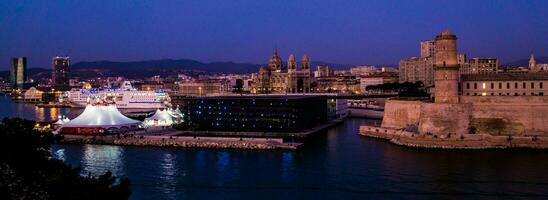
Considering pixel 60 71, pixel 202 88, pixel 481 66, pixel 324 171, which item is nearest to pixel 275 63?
pixel 202 88

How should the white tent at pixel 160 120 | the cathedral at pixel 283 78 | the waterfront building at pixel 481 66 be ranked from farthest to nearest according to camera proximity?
1. the waterfront building at pixel 481 66
2. the cathedral at pixel 283 78
3. the white tent at pixel 160 120

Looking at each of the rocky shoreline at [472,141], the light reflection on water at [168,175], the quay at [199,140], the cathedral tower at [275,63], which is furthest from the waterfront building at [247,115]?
the cathedral tower at [275,63]

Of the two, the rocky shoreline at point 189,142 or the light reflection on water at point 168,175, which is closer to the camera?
the light reflection on water at point 168,175

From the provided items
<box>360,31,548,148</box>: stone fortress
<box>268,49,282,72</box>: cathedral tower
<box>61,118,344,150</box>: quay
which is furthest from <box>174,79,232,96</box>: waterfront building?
<box>360,31,548,148</box>: stone fortress

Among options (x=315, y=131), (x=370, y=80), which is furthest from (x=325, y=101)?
(x=370, y=80)

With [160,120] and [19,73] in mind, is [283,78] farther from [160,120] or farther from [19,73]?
[19,73]

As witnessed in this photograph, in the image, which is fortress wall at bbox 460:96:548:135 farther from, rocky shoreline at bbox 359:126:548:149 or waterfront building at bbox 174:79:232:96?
waterfront building at bbox 174:79:232:96

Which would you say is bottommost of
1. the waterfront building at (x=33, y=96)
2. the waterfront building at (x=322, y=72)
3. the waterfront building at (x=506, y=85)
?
the waterfront building at (x=506, y=85)

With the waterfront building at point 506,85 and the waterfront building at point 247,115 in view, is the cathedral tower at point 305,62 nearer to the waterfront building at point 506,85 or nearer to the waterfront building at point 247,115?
the waterfront building at point 247,115
